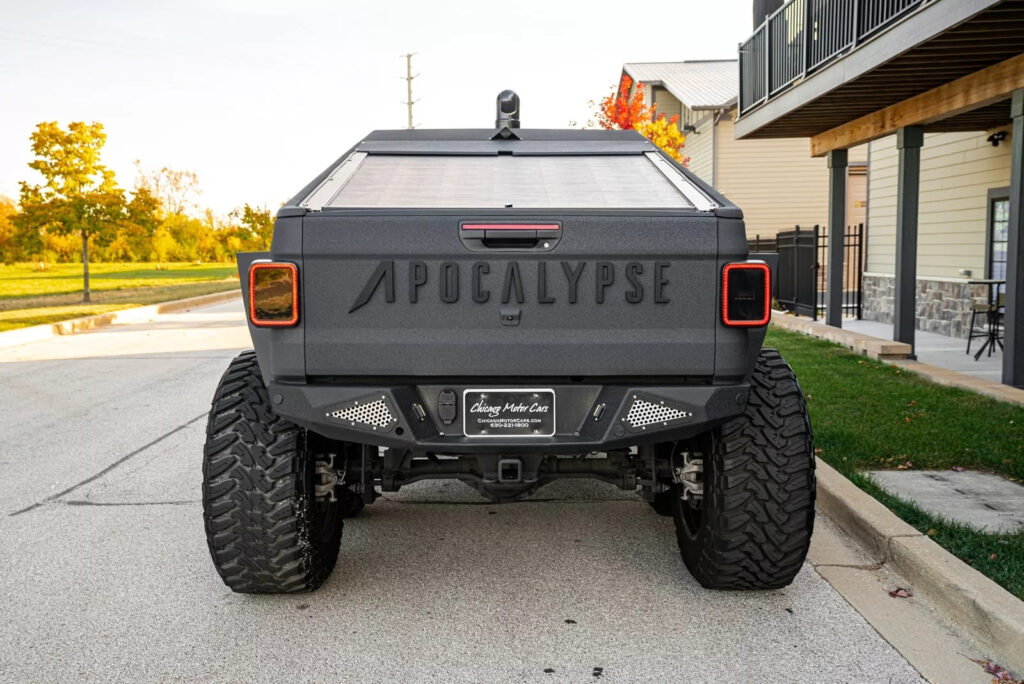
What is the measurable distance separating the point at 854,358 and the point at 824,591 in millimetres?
8190

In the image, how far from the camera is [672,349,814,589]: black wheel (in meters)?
4.09

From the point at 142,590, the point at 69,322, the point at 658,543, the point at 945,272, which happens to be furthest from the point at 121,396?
the point at 945,272

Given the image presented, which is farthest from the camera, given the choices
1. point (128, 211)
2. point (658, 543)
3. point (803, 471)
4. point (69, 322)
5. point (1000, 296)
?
point (128, 211)

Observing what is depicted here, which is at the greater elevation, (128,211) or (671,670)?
(128,211)

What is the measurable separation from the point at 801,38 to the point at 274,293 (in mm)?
11907

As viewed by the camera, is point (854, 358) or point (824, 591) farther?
point (854, 358)

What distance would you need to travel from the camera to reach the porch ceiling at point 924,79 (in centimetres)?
857

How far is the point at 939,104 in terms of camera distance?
11422 mm

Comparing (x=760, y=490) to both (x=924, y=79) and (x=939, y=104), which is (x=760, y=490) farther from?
(x=939, y=104)

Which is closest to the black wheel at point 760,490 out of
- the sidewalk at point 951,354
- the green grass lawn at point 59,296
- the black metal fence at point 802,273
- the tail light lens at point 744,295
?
the tail light lens at point 744,295

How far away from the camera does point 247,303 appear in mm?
3738

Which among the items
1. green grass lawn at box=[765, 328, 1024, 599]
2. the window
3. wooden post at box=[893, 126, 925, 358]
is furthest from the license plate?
the window

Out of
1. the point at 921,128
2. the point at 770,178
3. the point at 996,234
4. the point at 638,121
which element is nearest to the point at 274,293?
the point at 921,128

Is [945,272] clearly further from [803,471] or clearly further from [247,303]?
[247,303]
